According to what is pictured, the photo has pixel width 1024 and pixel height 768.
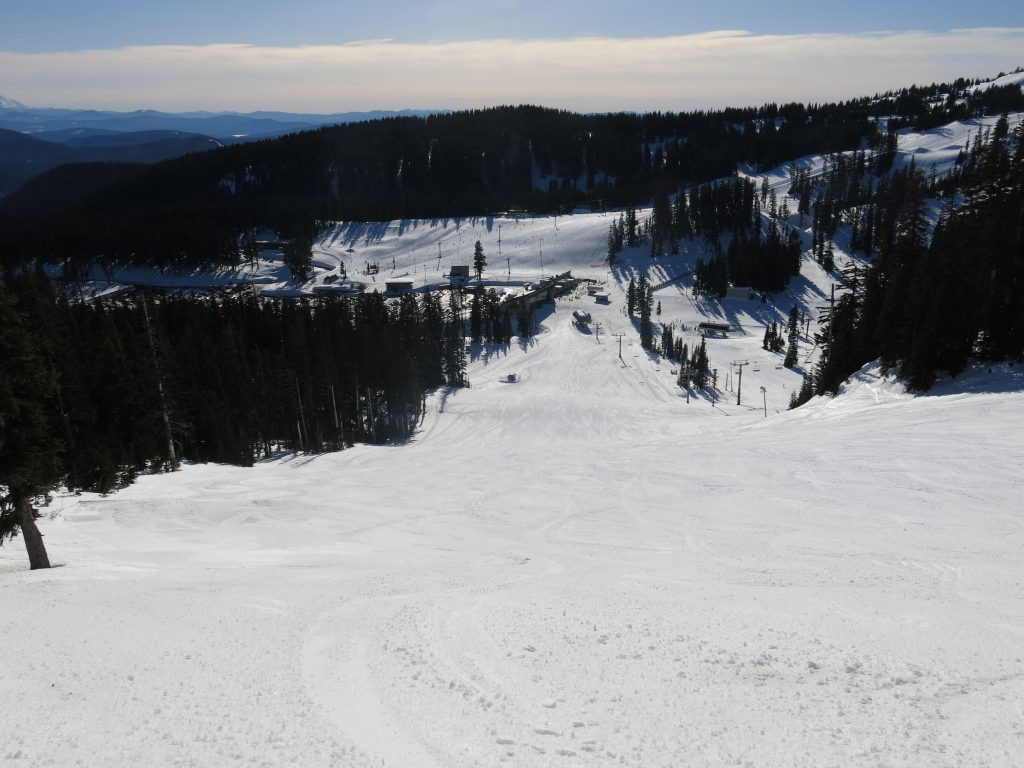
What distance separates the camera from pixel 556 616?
12875mm

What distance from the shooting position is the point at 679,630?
39.1 ft

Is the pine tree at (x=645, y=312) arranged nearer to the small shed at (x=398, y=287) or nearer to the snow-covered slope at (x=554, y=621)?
the small shed at (x=398, y=287)

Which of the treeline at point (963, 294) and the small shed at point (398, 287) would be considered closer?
the treeline at point (963, 294)

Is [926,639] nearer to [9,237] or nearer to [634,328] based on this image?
[634,328]

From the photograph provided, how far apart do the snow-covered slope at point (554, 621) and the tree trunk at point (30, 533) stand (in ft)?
2.54

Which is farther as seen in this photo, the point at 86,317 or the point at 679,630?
the point at 86,317

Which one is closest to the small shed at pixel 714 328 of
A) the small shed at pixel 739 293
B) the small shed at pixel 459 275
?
the small shed at pixel 739 293

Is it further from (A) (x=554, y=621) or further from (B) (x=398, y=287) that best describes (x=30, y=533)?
(B) (x=398, y=287)

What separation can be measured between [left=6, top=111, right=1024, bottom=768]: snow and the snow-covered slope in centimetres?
7

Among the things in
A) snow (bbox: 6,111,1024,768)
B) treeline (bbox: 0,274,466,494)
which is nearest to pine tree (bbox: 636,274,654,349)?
treeline (bbox: 0,274,466,494)

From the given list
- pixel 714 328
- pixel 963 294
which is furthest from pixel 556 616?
pixel 714 328

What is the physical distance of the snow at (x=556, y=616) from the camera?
8859 millimetres

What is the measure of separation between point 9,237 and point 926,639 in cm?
26069

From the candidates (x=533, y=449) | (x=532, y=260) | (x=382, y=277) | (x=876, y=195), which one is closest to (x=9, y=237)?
(x=382, y=277)
